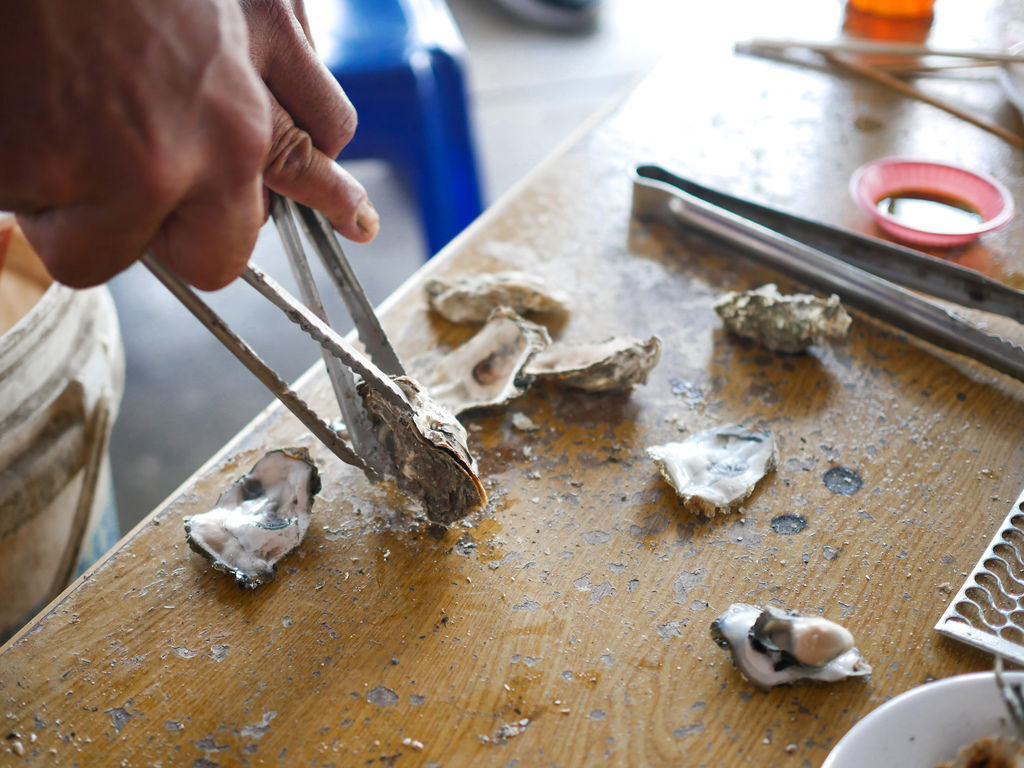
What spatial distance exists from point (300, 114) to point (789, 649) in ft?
1.94

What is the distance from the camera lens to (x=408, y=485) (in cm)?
70

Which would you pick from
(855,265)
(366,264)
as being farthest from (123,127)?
(366,264)

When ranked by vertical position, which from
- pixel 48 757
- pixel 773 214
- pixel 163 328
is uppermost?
pixel 773 214

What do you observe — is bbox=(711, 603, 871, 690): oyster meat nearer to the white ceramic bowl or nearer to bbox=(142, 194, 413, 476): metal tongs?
the white ceramic bowl

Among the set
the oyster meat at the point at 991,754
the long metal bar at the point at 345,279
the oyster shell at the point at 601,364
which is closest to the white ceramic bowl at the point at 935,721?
the oyster meat at the point at 991,754

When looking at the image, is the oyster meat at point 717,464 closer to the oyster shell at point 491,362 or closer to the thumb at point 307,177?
the oyster shell at point 491,362

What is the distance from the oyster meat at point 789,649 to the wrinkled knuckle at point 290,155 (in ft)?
1.67

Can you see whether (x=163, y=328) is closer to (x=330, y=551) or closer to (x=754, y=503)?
(x=330, y=551)

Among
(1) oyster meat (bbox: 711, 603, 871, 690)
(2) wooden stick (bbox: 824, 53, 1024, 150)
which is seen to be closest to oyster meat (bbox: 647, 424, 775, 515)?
(1) oyster meat (bbox: 711, 603, 871, 690)

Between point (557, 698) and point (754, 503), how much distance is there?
258mm

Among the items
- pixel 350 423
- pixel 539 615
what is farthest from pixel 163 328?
pixel 539 615

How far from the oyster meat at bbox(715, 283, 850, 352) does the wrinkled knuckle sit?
47cm

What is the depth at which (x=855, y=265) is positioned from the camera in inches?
36.2

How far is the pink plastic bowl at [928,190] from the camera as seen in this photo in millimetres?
1001
